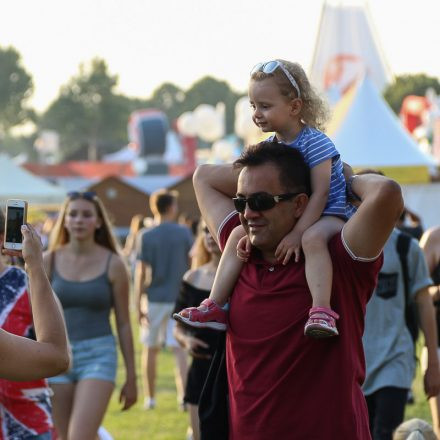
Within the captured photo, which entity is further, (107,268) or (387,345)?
(107,268)

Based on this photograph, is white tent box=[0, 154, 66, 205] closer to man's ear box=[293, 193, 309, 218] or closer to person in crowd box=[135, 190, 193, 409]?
person in crowd box=[135, 190, 193, 409]

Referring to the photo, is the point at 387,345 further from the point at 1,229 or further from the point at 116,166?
the point at 116,166

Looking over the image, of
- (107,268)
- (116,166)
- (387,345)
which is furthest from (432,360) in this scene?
(116,166)

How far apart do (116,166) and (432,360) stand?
5233cm

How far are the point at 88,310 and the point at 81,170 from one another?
49317 millimetres

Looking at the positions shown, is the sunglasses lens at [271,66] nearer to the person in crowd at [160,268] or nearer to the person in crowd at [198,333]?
the person in crowd at [198,333]

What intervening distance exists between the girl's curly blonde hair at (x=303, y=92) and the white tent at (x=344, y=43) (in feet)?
141

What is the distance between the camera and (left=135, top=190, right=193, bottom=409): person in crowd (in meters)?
11.5

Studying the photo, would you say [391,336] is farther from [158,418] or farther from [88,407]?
[158,418]

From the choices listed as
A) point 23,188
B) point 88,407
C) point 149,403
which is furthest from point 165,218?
point 23,188

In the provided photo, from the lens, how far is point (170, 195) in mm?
11828

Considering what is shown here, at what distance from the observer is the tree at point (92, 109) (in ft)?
362

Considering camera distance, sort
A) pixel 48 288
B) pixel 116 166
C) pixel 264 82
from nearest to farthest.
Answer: pixel 48 288 → pixel 264 82 → pixel 116 166

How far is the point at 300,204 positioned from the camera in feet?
11.9
